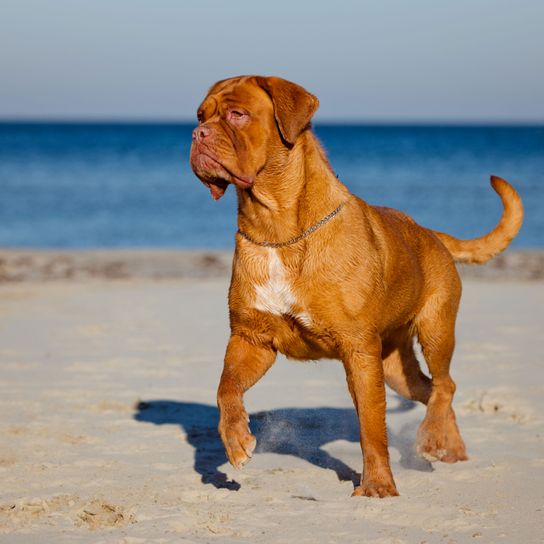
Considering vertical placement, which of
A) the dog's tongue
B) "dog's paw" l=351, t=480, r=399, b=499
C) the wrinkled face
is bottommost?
"dog's paw" l=351, t=480, r=399, b=499

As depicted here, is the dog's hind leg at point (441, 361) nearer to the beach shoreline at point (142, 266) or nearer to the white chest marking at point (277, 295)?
the white chest marking at point (277, 295)

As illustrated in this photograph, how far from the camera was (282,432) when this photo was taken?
6.46 metres

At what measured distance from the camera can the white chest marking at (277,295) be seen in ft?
16.0

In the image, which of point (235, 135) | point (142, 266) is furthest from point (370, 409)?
point (142, 266)

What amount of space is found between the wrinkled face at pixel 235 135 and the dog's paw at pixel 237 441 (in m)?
1.17

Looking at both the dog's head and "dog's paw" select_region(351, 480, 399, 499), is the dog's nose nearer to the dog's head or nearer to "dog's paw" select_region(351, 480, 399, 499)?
the dog's head

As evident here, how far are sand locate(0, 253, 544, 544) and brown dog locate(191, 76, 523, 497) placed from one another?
387 mm

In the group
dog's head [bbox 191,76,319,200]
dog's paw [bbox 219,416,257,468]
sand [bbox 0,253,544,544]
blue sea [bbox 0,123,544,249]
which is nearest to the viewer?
sand [bbox 0,253,544,544]

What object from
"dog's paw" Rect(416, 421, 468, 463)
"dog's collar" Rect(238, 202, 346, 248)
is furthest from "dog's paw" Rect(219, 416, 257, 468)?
"dog's paw" Rect(416, 421, 468, 463)

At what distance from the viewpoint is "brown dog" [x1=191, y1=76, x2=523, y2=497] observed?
189 inches

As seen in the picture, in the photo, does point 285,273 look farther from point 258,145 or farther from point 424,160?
point 424,160

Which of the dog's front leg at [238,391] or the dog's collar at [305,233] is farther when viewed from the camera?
the dog's collar at [305,233]

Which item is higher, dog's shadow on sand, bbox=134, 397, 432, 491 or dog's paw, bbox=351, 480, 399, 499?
dog's paw, bbox=351, 480, 399, 499

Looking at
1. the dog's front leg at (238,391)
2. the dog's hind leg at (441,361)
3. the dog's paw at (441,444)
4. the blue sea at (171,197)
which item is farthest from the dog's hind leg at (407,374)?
the blue sea at (171,197)
